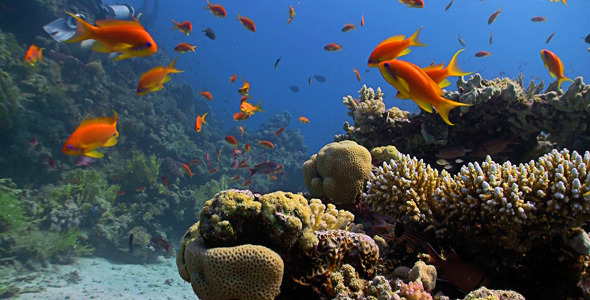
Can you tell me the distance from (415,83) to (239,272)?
1.85 m

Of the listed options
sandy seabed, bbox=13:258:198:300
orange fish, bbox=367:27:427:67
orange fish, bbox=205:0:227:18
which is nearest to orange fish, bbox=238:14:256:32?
orange fish, bbox=205:0:227:18

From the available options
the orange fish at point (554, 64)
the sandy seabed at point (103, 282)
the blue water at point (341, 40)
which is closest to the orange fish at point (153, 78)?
the orange fish at point (554, 64)

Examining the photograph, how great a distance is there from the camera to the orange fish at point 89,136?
3439 mm

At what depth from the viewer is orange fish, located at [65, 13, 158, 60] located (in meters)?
2.83

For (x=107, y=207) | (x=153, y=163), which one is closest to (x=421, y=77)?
(x=107, y=207)

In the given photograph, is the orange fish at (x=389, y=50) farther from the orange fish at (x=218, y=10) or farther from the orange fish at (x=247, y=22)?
the orange fish at (x=218, y=10)

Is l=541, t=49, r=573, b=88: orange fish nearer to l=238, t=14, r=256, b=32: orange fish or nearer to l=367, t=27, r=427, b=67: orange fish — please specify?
l=367, t=27, r=427, b=67: orange fish

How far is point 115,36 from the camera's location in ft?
9.53

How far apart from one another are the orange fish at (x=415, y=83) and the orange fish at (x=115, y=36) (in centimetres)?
254

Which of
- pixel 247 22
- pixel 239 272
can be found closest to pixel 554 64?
pixel 239 272

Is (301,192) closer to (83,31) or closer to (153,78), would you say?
(153,78)

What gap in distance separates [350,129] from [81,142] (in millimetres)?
4123

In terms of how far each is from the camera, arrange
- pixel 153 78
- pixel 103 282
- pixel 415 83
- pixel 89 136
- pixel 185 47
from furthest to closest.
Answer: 1. pixel 103 282
2. pixel 185 47
3. pixel 153 78
4. pixel 89 136
5. pixel 415 83

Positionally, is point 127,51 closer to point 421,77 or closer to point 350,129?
point 421,77
